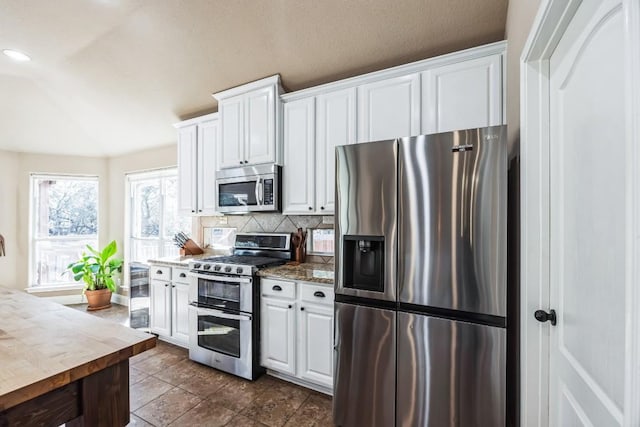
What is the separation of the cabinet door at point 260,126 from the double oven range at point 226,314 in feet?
3.31

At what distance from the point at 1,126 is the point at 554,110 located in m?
5.93

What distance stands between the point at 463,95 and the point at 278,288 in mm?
1990

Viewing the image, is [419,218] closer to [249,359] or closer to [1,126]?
[249,359]

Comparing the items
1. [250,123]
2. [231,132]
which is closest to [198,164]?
[231,132]

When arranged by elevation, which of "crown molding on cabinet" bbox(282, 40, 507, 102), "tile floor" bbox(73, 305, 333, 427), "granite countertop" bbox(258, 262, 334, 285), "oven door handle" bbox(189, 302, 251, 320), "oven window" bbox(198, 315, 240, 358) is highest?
"crown molding on cabinet" bbox(282, 40, 507, 102)

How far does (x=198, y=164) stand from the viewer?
337 cm

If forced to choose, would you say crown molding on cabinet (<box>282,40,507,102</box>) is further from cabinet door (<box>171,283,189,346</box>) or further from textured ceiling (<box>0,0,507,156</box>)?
cabinet door (<box>171,283,189,346</box>)

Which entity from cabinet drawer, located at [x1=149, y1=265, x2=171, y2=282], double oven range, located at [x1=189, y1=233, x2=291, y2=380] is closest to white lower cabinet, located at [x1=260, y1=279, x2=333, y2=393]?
double oven range, located at [x1=189, y1=233, x2=291, y2=380]

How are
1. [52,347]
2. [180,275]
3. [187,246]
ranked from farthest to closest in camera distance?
[187,246], [180,275], [52,347]

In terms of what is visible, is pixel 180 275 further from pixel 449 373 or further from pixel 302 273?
pixel 449 373

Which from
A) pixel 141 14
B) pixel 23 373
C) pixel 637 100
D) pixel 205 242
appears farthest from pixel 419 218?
pixel 205 242

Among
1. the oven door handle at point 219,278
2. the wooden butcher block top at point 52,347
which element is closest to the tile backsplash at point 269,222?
the oven door handle at point 219,278

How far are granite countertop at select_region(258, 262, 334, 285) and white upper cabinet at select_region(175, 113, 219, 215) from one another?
1.19 m

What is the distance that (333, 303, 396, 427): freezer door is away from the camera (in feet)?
5.51
